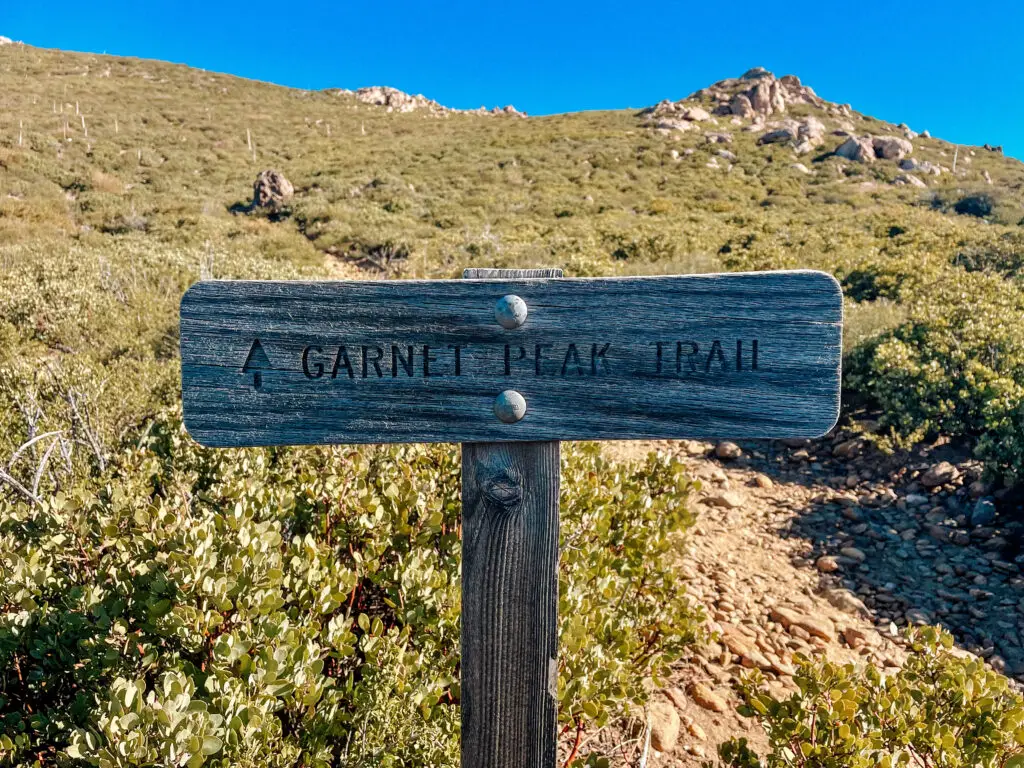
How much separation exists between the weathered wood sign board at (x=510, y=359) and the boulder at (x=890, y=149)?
3790cm

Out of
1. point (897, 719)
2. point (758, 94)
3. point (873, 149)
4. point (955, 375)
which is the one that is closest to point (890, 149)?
point (873, 149)

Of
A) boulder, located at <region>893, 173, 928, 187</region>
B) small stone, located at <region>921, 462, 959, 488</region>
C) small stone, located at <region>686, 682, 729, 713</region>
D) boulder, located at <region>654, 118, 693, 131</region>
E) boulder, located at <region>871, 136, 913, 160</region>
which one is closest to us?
small stone, located at <region>686, 682, 729, 713</region>

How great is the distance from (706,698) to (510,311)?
2.14m

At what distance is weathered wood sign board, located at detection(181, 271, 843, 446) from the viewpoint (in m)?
1.08

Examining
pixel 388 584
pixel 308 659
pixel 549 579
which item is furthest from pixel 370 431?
pixel 388 584

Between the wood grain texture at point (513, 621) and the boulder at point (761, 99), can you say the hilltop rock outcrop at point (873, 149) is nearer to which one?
the boulder at point (761, 99)

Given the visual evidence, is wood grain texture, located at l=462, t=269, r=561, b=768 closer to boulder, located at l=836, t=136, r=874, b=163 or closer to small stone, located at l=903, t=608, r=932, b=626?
small stone, located at l=903, t=608, r=932, b=626

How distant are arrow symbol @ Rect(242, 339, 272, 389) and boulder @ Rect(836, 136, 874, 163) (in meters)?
37.1

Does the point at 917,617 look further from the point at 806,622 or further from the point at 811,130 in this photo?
the point at 811,130

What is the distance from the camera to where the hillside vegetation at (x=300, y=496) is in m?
1.41

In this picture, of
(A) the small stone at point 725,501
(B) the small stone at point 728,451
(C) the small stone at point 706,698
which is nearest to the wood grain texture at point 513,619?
(C) the small stone at point 706,698

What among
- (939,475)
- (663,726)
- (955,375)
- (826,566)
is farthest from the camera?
(955,375)

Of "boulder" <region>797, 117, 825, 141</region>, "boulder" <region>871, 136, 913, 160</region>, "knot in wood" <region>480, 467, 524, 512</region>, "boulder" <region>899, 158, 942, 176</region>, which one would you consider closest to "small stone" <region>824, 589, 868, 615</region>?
"knot in wood" <region>480, 467, 524, 512</region>

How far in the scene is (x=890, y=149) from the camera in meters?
32.3
